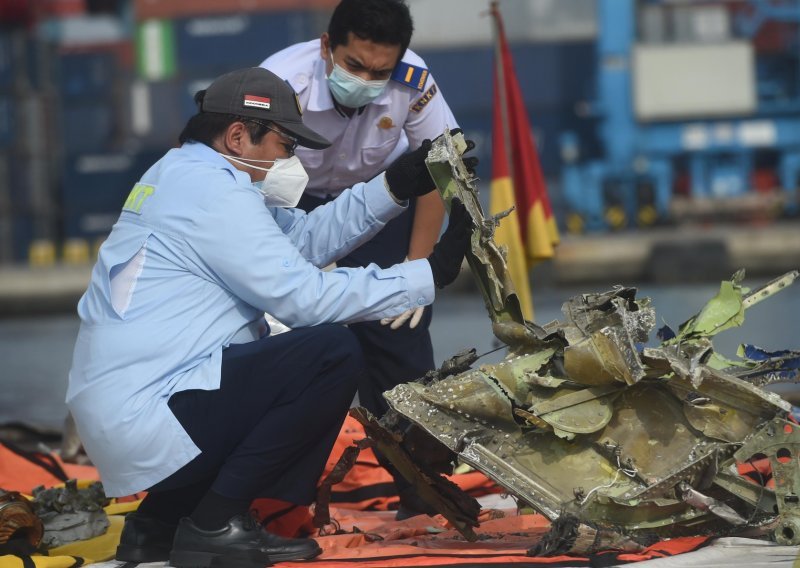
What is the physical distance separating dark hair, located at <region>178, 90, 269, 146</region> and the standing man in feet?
2.25

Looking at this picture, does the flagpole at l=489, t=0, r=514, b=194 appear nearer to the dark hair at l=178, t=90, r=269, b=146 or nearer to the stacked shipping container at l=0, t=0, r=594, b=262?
the dark hair at l=178, t=90, r=269, b=146

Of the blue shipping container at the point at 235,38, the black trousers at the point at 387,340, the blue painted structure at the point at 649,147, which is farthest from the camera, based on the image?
the blue shipping container at the point at 235,38

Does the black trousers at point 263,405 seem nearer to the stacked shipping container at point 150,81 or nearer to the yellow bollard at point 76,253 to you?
the yellow bollard at point 76,253

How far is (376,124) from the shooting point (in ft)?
14.0

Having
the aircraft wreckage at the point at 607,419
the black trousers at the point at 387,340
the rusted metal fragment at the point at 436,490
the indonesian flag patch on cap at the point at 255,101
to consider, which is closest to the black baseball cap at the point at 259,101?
the indonesian flag patch on cap at the point at 255,101

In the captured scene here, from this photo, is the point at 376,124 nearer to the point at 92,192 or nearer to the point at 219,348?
the point at 219,348

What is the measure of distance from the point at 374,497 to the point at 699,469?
1.57 metres

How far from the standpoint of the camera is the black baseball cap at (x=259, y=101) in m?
3.40

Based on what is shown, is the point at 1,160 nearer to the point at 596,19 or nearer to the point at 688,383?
the point at 596,19

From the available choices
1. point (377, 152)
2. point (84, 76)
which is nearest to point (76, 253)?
point (84, 76)

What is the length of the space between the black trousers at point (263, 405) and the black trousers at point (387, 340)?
100 cm

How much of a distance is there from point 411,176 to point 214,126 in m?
0.56

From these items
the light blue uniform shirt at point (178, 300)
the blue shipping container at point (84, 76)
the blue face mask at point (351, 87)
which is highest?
the blue face mask at point (351, 87)

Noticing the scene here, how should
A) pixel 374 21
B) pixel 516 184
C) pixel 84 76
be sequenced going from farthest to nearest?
pixel 84 76 → pixel 516 184 → pixel 374 21
